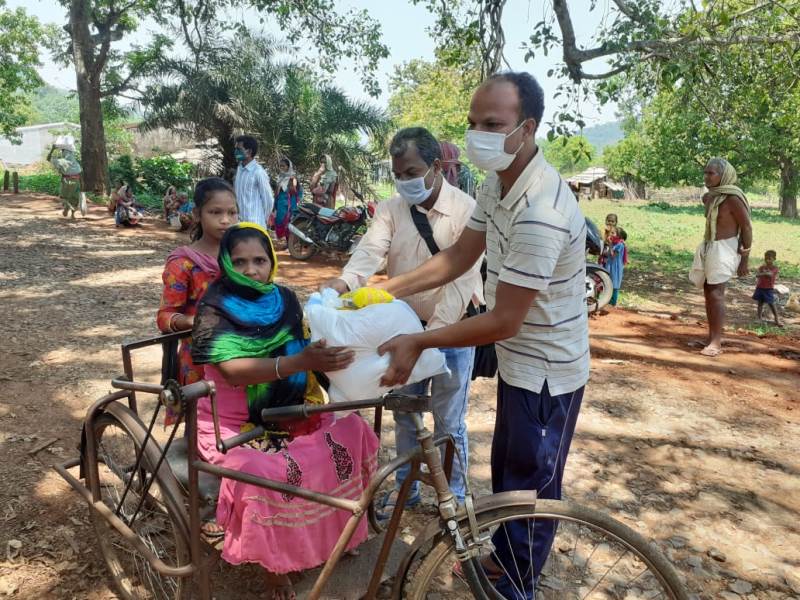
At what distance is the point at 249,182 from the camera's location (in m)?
6.79

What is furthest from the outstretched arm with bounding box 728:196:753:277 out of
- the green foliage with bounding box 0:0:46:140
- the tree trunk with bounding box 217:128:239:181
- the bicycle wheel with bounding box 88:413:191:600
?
the green foliage with bounding box 0:0:46:140

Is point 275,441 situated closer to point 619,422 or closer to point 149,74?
point 619,422

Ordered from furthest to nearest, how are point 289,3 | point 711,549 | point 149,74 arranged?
1. point 149,74
2. point 289,3
3. point 711,549

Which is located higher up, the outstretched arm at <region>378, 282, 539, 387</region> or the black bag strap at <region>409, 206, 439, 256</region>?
the black bag strap at <region>409, 206, 439, 256</region>

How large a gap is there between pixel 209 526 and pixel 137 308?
521 centimetres

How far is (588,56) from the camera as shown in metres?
7.06

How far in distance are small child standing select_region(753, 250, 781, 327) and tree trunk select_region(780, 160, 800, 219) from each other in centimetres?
2462

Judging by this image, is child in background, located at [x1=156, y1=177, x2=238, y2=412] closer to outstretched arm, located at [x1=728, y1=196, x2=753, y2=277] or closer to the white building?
outstretched arm, located at [x1=728, y1=196, x2=753, y2=277]

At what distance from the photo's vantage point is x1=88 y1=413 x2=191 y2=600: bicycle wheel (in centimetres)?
220

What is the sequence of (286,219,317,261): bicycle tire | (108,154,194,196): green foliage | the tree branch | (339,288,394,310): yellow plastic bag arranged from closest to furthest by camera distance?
(339,288,394,310): yellow plastic bag → the tree branch → (286,219,317,261): bicycle tire → (108,154,194,196): green foliage

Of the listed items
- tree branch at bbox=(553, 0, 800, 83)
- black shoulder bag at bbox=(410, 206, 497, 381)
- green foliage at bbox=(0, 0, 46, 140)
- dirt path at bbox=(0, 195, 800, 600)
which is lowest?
dirt path at bbox=(0, 195, 800, 600)

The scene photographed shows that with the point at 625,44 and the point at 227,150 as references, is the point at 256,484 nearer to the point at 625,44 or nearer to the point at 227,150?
the point at 625,44

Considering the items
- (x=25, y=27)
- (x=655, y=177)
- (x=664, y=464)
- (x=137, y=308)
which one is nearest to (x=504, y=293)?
(x=664, y=464)

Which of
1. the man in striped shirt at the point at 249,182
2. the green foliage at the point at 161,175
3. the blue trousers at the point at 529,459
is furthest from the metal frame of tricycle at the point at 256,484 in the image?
the green foliage at the point at 161,175
